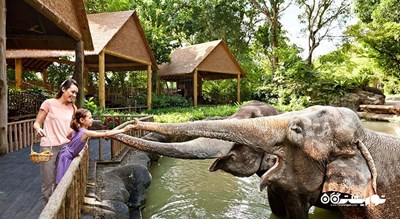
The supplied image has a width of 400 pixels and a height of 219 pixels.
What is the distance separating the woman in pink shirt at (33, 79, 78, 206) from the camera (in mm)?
3660

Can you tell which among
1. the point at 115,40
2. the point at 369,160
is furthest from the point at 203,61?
the point at 369,160

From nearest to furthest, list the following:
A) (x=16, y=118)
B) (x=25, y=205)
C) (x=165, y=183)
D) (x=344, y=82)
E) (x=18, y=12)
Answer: (x=25, y=205) → (x=165, y=183) → (x=18, y=12) → (x=16, y=118) → (x=344, y=82)

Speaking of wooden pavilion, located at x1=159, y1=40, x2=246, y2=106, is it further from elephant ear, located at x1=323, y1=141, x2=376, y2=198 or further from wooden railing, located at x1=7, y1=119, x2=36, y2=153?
elephant ear, located at x1=323, y1=141, x2=376, y2=198

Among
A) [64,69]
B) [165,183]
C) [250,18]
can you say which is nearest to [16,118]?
[165,183]

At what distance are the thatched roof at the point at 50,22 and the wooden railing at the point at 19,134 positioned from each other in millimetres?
2767

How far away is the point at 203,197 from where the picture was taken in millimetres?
6668

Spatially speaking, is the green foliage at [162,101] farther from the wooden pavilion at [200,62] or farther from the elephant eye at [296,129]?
the elephant eye at [296,129]

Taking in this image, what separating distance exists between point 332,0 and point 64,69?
2575cm

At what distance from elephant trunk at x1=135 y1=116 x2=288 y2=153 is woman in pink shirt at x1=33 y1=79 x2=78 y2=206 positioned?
72.3 inches

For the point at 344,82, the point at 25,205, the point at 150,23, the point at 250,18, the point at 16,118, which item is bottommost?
the point at 25,205

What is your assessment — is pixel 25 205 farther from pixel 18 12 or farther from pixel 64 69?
pixel 64 69

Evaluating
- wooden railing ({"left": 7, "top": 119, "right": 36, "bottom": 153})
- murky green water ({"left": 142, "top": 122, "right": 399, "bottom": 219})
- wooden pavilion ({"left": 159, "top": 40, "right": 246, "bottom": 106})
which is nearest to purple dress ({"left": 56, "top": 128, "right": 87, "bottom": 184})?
murky green water ({"left": 142, "top": 122, "right": 399, "bottom": 219})

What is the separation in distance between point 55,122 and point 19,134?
19.9ft

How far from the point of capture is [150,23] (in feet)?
89.1
